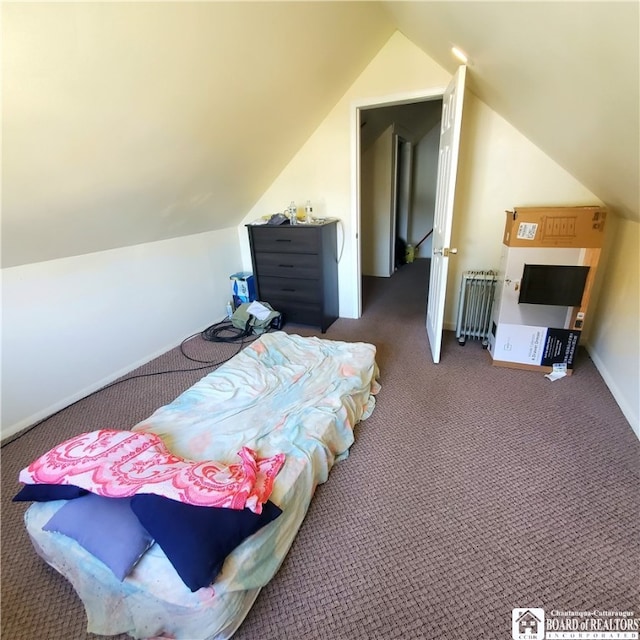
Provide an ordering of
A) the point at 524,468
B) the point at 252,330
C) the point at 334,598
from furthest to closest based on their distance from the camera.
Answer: the point at 252,330 < the point at 524,468 < the point at 334,598

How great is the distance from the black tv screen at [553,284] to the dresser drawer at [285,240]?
5.17 ft

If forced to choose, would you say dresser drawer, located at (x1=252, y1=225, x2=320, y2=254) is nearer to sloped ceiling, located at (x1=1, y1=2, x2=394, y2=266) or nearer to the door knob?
sloped ceiling, located at (x1=1, y1=2, x2=394, y2=266)

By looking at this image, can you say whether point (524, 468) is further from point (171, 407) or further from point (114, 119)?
point (114, 119)

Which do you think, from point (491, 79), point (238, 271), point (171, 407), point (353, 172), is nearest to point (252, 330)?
point (238, 271)

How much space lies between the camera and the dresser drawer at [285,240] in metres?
2.87

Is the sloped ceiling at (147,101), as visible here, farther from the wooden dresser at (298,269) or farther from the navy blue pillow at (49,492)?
the navy blue pillow at (49,492)

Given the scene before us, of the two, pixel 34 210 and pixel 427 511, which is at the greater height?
pixel 34 210

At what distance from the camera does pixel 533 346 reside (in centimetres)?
237

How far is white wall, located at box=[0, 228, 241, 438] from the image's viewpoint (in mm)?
1963

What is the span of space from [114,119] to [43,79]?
32 cm

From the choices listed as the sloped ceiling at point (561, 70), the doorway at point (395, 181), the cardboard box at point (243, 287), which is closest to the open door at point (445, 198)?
the sloped ceiling at point (561, 70)

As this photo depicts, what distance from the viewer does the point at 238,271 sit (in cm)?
368

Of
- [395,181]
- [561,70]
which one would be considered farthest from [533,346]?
[395,181]

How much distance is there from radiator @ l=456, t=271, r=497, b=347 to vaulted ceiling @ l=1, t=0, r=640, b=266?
885 mm
